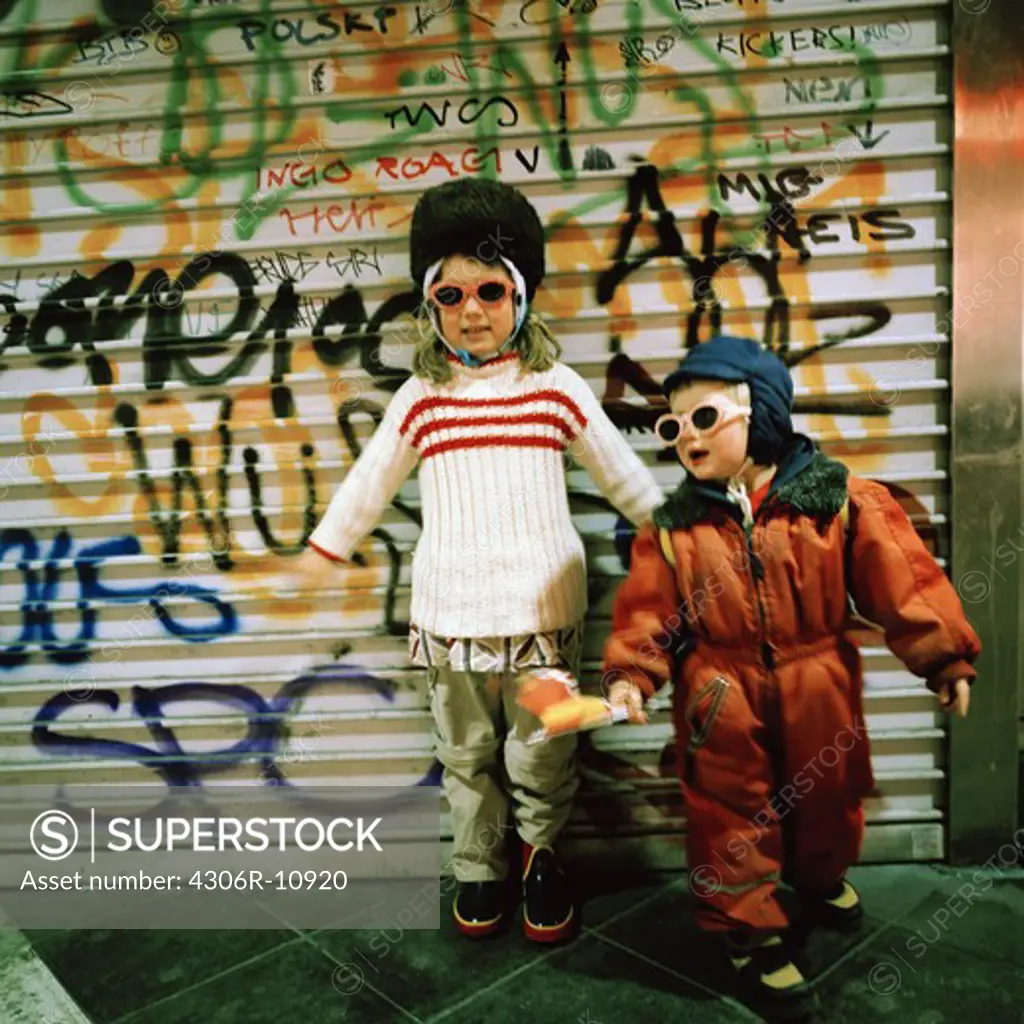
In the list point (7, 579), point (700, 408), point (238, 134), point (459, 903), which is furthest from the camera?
point (7, 579)

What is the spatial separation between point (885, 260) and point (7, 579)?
392cm

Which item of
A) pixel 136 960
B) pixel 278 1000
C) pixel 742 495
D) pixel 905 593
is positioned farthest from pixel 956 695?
pixel 136 960

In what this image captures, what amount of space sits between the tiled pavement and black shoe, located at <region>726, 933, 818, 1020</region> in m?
0.07

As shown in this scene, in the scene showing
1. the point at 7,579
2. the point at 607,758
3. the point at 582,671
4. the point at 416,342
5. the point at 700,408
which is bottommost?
the point at 607,758

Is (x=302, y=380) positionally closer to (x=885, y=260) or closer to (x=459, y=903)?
(x=459, y=903)

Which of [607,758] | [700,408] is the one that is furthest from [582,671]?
[700,408]

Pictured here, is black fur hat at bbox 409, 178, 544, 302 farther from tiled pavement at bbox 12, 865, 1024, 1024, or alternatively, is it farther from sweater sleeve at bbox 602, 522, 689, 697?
tiled pavement at bbox 12, 865, 1024, 1024

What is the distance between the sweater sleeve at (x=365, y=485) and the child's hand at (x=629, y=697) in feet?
3.73

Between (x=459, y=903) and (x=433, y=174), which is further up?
(x=433, y=174)

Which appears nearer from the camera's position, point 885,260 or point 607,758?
point 885,260

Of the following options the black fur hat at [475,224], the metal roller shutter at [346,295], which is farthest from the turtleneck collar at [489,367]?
the metal roller shutter at [346,295]

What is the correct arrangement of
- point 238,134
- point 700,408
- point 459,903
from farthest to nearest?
point 238,134, point 459,903, point 700,408

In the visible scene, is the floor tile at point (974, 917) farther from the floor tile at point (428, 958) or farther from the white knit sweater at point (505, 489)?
the white knit sweater at point (505, 489)

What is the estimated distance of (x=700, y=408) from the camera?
8.34 feet
